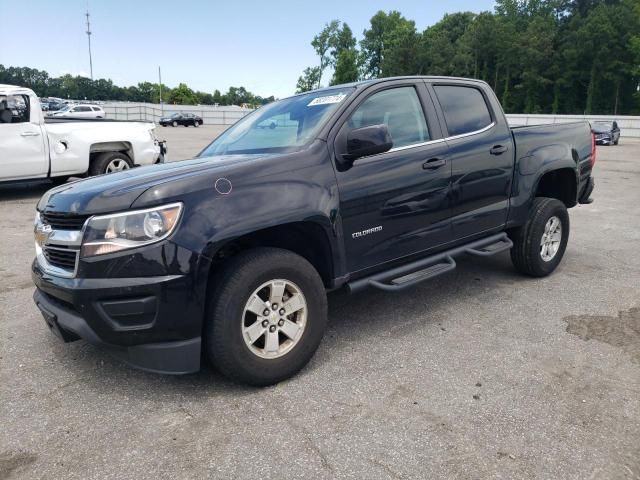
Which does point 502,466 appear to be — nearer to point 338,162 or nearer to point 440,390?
point 440,390

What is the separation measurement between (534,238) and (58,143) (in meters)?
8.17

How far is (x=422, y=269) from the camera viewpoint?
12.3ft

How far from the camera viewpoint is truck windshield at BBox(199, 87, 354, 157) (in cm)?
337

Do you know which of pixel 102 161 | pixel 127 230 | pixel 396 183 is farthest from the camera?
pixel 102 161

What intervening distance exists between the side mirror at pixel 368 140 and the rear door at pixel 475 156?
0.96 meters

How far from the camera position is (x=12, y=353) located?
3.39m

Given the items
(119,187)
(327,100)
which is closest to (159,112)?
(327,100)

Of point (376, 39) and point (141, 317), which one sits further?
point (376, 39)

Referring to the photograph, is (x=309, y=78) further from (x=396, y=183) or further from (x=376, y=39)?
(x=396, y=183)

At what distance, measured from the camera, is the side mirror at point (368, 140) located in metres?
3.04

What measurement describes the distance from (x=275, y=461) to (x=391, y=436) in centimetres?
58

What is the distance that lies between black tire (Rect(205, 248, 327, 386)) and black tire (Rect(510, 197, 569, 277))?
2.51 meters

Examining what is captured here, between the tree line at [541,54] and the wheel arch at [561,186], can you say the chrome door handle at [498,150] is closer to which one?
the wheel arch at [561,186]

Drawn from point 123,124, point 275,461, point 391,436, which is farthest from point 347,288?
point 123,124
